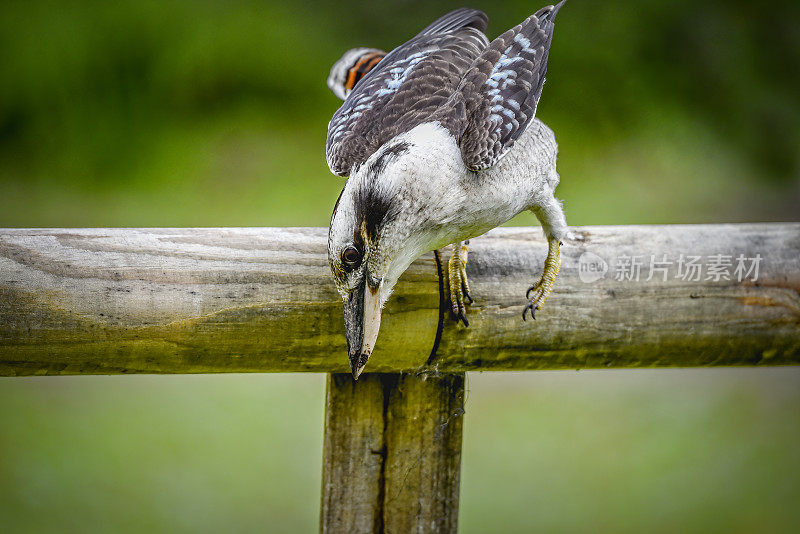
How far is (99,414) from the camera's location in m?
2.36

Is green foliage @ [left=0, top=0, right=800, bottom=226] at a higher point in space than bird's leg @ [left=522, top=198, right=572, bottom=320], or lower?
higher

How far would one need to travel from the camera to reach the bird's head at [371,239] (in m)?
0.87

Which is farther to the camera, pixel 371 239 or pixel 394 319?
pixel 394 319

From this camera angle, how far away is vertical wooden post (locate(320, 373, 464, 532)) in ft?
3.51

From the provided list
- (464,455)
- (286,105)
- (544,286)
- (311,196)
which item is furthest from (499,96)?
(286,105)

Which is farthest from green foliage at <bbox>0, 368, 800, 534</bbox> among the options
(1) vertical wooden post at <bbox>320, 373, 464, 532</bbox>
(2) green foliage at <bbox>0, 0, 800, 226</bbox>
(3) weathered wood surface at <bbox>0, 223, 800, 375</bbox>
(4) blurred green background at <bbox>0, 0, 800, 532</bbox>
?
(3) weathered wood surface at <bbox>0, 223, 800, 375</bbox>

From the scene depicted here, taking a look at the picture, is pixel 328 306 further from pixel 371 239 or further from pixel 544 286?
pixel 544 286

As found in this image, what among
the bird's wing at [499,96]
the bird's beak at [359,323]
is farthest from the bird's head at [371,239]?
the bird's wing at [499,96]

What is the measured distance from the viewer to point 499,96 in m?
1.09

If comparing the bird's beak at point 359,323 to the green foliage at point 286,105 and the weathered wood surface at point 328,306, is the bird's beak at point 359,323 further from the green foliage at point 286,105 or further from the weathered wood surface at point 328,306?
the green foliage at point 286,105

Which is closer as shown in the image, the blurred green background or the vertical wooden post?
the vertical wooden post

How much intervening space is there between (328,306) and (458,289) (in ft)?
0.56

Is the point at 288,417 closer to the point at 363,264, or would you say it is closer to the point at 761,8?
the point at 363,264

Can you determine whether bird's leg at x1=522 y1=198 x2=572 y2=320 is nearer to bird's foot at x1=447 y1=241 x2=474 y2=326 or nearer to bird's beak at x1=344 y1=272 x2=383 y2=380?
bird's foot at x1=447 y1=241 x2=474 y2=326
